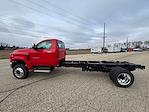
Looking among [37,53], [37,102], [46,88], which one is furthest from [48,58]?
[37,102]

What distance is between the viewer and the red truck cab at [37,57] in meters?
7.84

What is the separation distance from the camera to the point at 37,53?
793 centimetres

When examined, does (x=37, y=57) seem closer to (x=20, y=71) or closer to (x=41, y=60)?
(x=41, y=60)

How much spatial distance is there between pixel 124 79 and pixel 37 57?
4306mm

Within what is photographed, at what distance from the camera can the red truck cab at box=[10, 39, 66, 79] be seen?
25.7 feet

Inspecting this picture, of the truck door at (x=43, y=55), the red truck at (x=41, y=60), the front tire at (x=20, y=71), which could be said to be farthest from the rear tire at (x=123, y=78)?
the front tire at (x=20, y=71)

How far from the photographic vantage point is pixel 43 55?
7.89 meters

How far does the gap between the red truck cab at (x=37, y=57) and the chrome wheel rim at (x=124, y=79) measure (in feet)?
10.4

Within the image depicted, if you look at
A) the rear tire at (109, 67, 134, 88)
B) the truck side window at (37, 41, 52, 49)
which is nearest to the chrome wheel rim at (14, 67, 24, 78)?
the truck side window at (37, 41, 52, 49)

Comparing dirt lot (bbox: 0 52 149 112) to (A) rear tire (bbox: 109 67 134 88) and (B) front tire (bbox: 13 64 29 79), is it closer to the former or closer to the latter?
(A) rear tire (bbox: 109 67 134 88)

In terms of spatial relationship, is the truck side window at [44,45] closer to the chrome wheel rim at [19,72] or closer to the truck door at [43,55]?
the truck door at [43,55]

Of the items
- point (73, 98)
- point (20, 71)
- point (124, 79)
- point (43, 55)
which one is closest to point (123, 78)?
point (124, 79)

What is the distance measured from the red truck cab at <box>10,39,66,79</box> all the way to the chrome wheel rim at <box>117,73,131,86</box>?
317 cm

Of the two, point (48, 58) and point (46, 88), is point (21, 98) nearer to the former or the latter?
point (46, 88)
